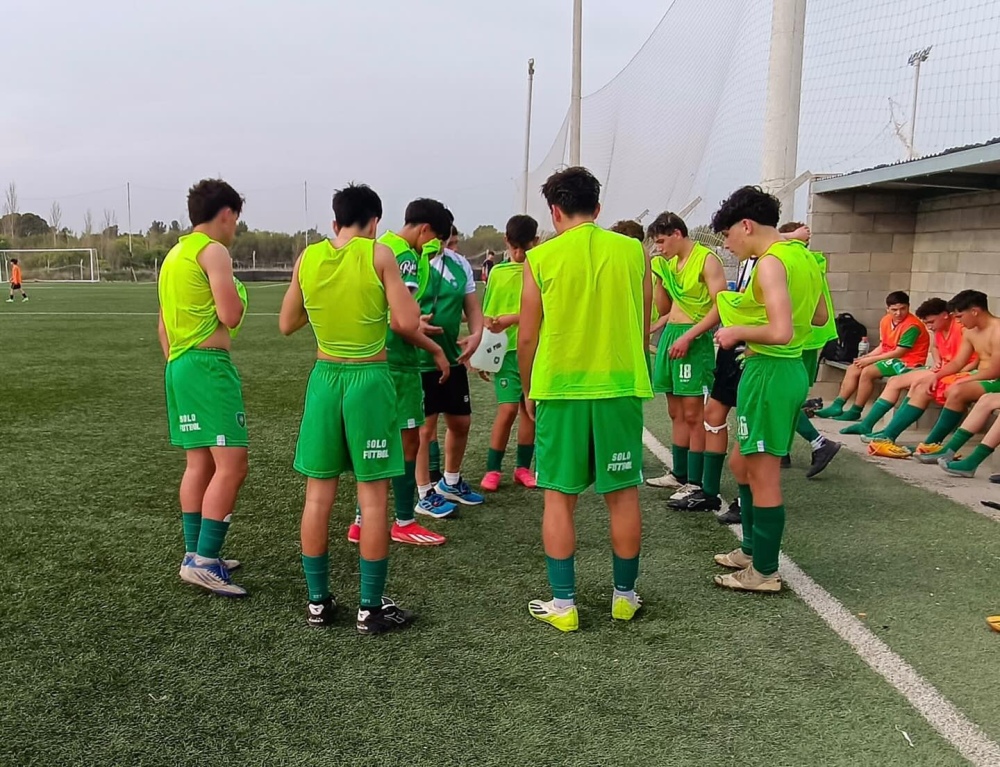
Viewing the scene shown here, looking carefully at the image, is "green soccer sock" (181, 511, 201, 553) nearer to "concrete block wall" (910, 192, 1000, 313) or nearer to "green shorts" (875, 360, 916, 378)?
"green shorts" (875, 360, 916, 378)

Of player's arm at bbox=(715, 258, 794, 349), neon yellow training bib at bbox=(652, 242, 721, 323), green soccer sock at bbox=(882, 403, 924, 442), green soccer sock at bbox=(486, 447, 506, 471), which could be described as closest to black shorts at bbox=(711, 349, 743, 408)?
neon yellow training bib at bbox=(652, 242, 721, 323)

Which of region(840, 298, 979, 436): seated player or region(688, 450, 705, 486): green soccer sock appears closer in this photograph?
region(688, 450, 705, 486): green soccer sock

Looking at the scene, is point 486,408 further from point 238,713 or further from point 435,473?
point 238,713

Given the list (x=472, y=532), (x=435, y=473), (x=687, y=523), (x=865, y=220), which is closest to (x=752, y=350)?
(x=687, y=523)

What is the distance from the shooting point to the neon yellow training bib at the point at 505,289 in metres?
5.69

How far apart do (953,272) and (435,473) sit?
6079 millimetres

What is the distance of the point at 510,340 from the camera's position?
5.89 metres

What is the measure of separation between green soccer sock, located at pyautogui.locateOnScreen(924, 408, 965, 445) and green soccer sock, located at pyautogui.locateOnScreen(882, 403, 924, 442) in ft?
0.81

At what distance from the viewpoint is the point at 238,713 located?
2.89 metres

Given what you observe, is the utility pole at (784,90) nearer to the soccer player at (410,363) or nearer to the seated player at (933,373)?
the seated player at (933,373)

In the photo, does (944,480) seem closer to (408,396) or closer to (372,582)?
(408,396)

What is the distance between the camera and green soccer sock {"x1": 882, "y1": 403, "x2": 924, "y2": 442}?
704cm

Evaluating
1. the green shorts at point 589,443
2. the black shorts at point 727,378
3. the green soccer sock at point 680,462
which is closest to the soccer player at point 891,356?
the green soccer sock at point 680,462

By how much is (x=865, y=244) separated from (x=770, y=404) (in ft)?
20.8
